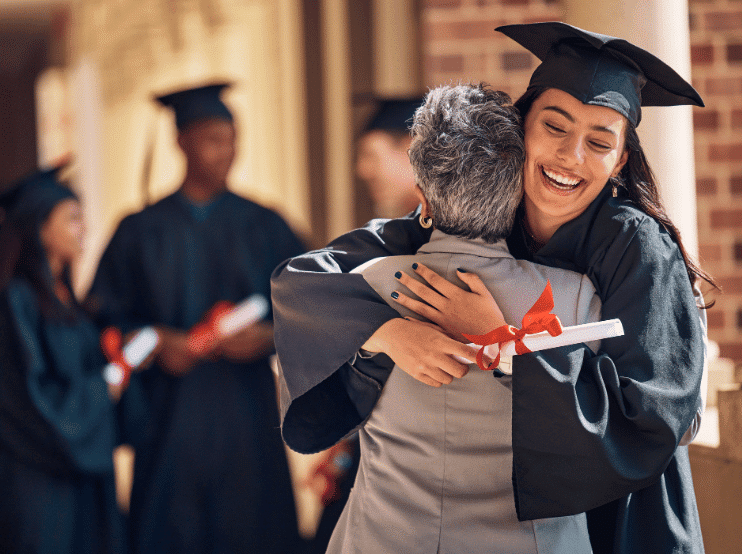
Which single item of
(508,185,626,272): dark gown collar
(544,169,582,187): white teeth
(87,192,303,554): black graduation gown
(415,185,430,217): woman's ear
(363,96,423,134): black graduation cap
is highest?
(363,96,423,134): black graduation cap

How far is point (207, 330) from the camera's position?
4.23m

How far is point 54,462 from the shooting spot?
13.1 feet

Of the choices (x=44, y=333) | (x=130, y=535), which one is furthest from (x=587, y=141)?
(x=130, y=535)

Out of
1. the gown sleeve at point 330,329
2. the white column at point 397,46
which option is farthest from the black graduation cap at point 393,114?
the gown sleeve at point 330,329

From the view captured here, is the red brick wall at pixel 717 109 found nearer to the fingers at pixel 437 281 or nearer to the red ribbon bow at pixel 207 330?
the red ribbon bow at pixel 207 330

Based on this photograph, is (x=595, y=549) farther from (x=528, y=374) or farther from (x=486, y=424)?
(x=528, y=374)

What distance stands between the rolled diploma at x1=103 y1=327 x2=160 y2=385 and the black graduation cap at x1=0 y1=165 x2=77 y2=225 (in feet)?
2.44

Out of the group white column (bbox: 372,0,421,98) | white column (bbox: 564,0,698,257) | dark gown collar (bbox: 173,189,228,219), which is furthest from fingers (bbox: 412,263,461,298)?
white column (bbox: 372,0,421,98)

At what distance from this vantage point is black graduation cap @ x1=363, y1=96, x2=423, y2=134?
14.3 ft

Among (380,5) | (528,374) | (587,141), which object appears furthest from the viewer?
(380,5)

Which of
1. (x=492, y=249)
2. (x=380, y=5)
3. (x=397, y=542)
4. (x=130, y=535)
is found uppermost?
(x=380, y=5)

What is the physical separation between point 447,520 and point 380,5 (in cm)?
382

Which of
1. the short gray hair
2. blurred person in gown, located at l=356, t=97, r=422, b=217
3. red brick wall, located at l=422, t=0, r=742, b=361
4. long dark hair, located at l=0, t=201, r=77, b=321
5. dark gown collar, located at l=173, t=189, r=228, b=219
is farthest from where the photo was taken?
dark gown collar, located at l=173, t=189, r=228, b=219

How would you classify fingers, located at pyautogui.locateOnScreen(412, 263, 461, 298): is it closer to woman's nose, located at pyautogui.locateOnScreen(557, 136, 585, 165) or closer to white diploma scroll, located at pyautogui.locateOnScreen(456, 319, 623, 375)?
white diploma scroll, located at pyautogui.locateOnScreen(456, 319, 623, 375)
